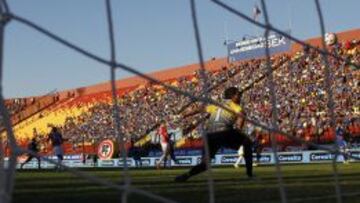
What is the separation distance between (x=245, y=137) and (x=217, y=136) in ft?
1.79

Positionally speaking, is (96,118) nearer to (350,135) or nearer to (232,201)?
(350,135)

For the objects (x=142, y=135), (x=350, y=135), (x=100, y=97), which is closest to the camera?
(x=350, y=135)

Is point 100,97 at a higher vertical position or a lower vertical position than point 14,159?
higher

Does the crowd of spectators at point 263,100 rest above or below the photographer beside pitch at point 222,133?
above

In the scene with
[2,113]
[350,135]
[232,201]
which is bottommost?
[232,201]

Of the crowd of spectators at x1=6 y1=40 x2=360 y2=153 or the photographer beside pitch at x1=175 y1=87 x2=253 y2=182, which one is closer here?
the photographer beside pitch at x1=175 y1=87 x2=253 y2=182

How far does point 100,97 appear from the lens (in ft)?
153

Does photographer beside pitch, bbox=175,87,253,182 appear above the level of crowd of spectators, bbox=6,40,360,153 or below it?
below

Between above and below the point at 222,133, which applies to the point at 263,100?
above

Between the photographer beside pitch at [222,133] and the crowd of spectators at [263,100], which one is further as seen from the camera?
the crowd of spectators at [263,100]

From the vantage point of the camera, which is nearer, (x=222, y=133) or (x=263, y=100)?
(x=222, y=133)

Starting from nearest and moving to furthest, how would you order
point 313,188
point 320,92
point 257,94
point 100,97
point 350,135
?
point 313,188 < point 350,135 < point 320,92 < point 257,94 < point 100,97

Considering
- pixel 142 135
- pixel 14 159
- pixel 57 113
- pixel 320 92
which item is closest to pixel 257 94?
pixel 320 92

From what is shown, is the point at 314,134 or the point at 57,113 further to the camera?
the point at 57,113
